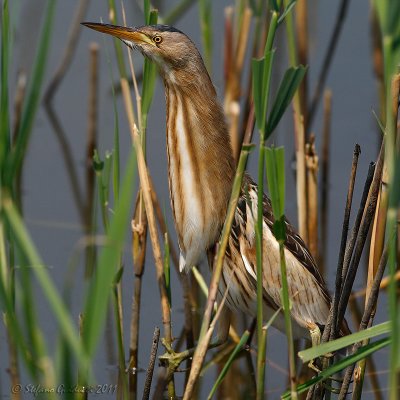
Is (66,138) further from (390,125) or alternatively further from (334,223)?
(390,125)

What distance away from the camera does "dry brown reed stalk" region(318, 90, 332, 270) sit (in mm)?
3920

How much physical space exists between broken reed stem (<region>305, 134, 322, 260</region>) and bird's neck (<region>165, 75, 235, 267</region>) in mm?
599

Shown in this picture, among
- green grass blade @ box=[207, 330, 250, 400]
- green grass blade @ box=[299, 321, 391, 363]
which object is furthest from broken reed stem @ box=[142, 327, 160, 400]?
green grass blade @ box=[299, 321, 391, 363]

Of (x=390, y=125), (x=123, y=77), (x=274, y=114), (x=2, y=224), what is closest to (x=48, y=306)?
(x=123, y=77)

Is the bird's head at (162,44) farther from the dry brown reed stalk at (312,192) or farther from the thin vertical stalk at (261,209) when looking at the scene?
the dry brown reed stalk at (312,192)

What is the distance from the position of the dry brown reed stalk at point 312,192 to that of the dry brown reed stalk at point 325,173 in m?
0.38

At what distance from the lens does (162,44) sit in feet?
8.21

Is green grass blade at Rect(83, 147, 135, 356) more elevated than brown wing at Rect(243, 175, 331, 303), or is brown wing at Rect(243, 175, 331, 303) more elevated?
green grass blade at Rect(83, 147, 135, 356)

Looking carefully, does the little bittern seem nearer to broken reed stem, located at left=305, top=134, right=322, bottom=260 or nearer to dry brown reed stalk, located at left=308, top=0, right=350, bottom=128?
broken reed stem, located at left=305, top=134, right=322, bottom=260

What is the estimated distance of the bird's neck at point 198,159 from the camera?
2.57 metres

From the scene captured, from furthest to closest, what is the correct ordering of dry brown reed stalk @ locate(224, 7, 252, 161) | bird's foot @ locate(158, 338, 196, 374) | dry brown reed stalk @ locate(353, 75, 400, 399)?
dry brown reed stalk @ locate(224, 7, 252, 161)
bird's foot @ locate(158, 338, 196, 374)
dry brown reed stalk @ locate(353, 75, 400, 399)

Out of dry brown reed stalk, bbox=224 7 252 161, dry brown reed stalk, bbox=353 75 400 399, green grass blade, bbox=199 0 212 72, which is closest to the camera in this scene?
dry brown reed stalk, bbox=353 75 400 399

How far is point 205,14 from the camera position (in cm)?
341

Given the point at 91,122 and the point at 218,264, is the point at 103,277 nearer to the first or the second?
the point at 218,264
